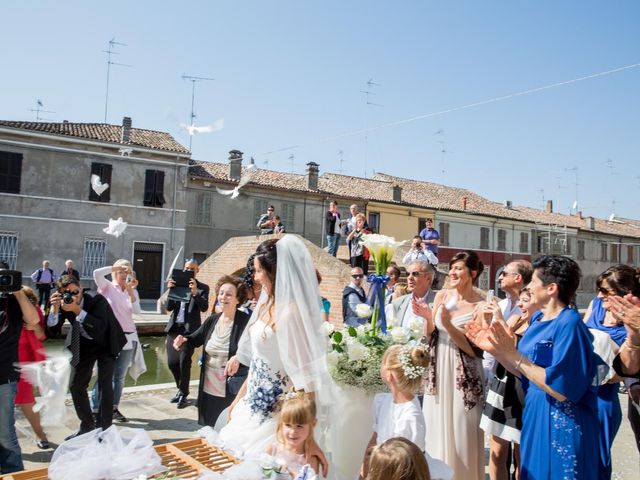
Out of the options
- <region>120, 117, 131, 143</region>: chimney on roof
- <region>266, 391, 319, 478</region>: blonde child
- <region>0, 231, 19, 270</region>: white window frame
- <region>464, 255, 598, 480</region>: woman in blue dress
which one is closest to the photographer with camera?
<region>266, 391, 319, 478</region>: blonde child

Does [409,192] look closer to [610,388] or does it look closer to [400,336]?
[400,336]

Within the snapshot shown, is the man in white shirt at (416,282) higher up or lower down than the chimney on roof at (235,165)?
lower down

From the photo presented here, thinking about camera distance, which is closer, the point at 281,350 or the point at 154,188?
the point at 281,350

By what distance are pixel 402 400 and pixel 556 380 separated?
1045 mm

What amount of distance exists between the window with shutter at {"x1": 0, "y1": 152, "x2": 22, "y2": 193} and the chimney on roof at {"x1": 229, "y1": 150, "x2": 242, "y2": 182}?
10314 millimetres

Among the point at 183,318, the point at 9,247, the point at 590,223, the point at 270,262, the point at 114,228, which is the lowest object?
the point at 183,318

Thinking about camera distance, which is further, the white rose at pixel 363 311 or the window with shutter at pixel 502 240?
the window with shutter at pixel 502 240

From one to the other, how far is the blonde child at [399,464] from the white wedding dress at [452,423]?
1577 millimetres

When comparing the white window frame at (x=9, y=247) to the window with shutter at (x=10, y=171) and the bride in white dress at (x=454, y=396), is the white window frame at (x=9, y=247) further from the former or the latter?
the bride in white dress at (x=454, y=396)

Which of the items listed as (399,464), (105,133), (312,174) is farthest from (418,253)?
(312,174)

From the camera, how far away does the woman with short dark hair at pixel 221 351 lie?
16.5 feet

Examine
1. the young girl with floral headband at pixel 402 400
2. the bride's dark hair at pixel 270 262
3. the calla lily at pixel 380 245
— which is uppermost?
the calla lily at pixel 380 245

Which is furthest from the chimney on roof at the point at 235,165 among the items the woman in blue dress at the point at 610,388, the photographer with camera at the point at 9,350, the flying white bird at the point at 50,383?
the woman in blue dress at the point at 610,388

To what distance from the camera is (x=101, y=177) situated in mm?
25391
